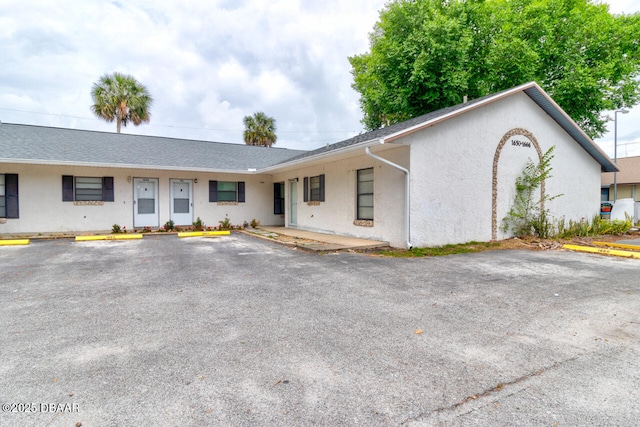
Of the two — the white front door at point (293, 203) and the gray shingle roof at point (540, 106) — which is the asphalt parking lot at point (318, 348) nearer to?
the gray shingle roof at point (540, 106)

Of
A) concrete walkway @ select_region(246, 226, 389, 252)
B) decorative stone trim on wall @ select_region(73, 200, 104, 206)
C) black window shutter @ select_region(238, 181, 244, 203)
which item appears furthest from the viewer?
black window shutter @ select_region(238, 181, 244, 203)

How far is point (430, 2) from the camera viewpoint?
1759 cm

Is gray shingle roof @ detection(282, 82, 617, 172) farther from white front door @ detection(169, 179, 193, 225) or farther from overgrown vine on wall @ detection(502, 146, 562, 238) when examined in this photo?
white front door @ detection(169, 179, 193, 225)

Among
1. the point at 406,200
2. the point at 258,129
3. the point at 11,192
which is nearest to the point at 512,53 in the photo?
the point at 406,200

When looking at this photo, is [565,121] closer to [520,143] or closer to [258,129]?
[520,143]

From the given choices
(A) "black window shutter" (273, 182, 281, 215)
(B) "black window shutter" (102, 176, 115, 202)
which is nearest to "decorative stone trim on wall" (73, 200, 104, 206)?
(B) "black window shutter" (102, 176, 115, 202)

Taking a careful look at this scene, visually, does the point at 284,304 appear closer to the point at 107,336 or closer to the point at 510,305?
the point at 107,336

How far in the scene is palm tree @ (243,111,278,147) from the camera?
3003 cm

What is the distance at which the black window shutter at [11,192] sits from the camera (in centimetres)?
1150

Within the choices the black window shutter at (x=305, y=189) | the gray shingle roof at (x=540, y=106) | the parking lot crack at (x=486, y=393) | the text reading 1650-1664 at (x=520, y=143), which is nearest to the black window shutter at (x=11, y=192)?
the gray shingle roof at (x=540, y=106)

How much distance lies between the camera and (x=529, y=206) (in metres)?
10.7

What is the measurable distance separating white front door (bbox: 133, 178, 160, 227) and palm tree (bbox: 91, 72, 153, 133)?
11.9m

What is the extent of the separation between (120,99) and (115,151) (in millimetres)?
11364

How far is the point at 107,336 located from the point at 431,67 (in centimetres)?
1751
